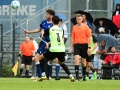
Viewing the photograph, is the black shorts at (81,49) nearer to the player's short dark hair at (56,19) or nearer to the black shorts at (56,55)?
the black shorts at (56,55)

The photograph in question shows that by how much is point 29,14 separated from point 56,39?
14.5 m

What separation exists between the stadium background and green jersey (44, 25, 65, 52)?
11589 mm

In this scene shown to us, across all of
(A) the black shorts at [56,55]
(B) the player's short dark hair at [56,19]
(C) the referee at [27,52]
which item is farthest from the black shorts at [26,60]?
(B) the player's short dark hair at [56,19]

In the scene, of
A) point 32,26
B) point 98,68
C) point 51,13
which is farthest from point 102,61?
point 51,13

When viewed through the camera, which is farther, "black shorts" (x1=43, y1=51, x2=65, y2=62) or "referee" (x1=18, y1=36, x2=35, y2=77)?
"referee" (x1=18, y1=36, x2=35, y2=77)

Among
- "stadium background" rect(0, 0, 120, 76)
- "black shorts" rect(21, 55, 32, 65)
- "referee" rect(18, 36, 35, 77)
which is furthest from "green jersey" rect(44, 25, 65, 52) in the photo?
"stadium background" rect(0, 0, 120, 76)

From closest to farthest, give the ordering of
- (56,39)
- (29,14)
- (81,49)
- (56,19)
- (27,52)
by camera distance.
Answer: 1. (56,19)
2. (56,39)
3. (81,49)
4. (27,52)
5. (29,14)

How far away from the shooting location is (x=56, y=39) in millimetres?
21609

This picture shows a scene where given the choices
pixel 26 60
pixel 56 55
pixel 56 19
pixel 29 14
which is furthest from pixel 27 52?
pixel 56 19

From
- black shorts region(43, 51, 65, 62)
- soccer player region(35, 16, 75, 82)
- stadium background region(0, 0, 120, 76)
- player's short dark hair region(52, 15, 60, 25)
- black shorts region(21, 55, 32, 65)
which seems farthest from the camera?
stadium background region(0, 0, 120, 76)

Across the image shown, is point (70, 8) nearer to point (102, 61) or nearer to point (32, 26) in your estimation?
point (32, 26)

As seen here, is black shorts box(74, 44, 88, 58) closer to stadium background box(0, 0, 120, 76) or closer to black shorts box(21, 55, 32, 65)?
black shorts box(21, 55, 32, 65)

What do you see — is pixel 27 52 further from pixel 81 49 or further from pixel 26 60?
pixel 81 49

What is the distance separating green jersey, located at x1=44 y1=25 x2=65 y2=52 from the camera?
21453mm
